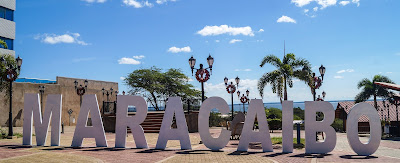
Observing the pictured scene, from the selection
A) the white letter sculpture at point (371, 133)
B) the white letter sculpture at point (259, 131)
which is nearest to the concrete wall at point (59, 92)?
the white letter sculpture at point (259, 131)

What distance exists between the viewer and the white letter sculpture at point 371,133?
11836 millimetres

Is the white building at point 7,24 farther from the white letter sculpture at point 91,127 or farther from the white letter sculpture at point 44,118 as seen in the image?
the white letter sculpture at point 91,127

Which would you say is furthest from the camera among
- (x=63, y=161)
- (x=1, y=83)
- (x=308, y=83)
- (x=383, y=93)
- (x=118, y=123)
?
(x=383, y=93)

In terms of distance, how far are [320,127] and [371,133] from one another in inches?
67.7

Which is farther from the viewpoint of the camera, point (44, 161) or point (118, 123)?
point (118, 123)

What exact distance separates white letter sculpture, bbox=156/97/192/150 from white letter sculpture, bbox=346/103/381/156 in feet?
19.3

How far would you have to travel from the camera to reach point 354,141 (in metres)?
11.9

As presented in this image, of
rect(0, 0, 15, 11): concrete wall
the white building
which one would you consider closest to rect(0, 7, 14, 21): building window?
the white building

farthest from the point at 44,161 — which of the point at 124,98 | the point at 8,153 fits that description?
the point at 124,98

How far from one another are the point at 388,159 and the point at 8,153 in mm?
13153

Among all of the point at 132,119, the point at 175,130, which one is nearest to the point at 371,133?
the point at 175,130

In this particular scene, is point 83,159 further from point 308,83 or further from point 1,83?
point 1,83

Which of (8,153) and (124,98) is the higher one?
(124,98)

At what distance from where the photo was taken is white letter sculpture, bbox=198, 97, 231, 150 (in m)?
13.0
